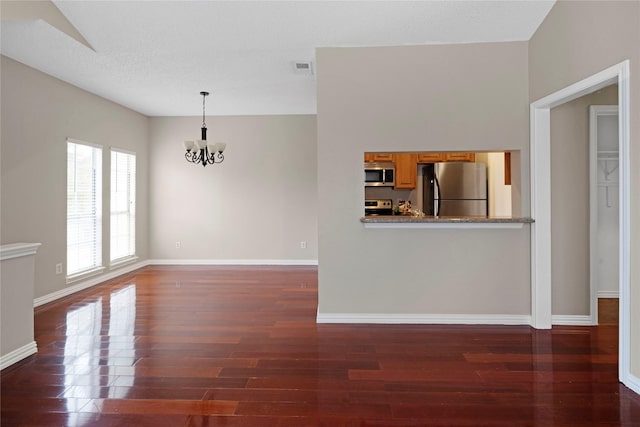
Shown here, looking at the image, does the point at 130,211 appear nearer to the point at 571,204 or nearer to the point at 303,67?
the point at 303,67

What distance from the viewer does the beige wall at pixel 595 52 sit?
7.83 ft

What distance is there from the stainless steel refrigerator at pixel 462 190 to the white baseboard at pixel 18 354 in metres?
4.85

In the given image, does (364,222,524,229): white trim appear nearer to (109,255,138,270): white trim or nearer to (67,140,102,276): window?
(67,140,102,276): window

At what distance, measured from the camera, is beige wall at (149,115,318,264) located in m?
6.88

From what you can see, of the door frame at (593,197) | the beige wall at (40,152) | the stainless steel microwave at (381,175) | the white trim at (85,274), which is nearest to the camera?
the door frame at (593,197)

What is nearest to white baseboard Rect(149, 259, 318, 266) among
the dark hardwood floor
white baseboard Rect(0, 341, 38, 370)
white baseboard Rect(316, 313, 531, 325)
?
the dark hardwood floor

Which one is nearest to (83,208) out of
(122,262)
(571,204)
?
(122,262)

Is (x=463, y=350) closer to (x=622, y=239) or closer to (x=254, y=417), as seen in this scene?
(x=622, y=239)

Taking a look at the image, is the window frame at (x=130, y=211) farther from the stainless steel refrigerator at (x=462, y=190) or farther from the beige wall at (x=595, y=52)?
the beige wall at (x=595, y=52)

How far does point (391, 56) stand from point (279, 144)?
348cm

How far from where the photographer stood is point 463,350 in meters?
3.05

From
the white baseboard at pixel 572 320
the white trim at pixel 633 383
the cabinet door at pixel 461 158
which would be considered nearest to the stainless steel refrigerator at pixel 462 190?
the cabinet door at pixel 461 158

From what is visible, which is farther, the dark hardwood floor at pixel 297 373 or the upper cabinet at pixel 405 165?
the upper cabinet at pixel 405 165

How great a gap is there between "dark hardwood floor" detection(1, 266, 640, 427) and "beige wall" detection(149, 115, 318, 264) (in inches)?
109
